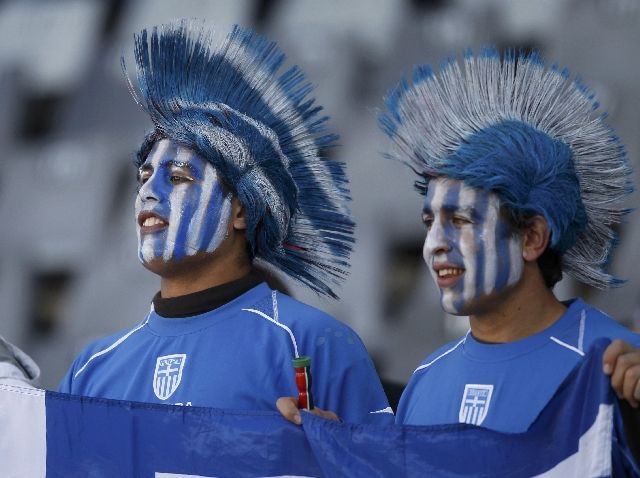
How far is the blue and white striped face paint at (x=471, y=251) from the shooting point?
2791 mm

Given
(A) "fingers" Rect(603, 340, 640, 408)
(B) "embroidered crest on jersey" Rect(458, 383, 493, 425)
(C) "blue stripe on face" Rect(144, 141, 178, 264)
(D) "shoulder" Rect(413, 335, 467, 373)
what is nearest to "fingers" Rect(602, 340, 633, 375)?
(A) "fingers" Rect(603, 340, 640, 408)

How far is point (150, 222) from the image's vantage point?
318cm

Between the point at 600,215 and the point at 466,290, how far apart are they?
41 centimetres

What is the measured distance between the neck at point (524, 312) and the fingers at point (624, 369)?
45cm

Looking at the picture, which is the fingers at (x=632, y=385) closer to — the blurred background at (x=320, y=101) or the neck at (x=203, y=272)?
the neck at (x=203, y=272)

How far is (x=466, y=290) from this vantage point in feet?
9.19

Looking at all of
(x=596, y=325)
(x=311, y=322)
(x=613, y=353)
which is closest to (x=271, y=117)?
(x=311, y=322)

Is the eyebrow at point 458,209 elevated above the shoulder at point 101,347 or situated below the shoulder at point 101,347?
above

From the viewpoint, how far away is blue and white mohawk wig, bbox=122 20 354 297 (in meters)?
3.32

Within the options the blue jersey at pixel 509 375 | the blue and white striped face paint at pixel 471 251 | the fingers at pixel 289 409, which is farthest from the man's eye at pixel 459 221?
the fingers at pixel 289 409

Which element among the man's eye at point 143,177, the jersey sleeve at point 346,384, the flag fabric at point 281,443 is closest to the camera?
the flag fabric at point 281,443

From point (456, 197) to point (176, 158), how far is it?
79 cm

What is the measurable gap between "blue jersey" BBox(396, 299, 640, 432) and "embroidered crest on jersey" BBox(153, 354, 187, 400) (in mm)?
545

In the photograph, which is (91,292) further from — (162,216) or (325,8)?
(162,216)
